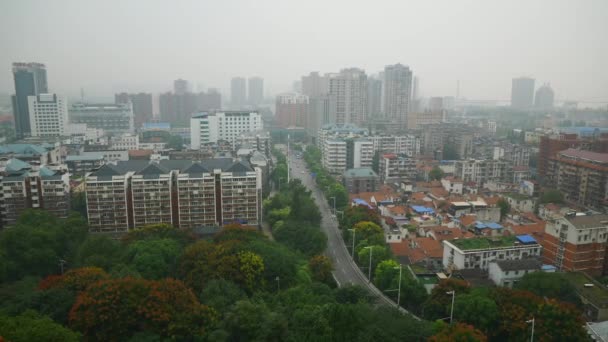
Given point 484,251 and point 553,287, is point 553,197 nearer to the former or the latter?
point 484,251

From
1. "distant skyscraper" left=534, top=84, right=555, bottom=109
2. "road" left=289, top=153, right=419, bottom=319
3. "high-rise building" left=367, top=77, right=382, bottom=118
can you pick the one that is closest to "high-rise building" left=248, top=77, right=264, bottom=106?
"high-rise building" left=367, top=77, right=382, bottom=118

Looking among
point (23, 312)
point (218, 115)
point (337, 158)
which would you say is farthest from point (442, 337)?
point (218, 115)

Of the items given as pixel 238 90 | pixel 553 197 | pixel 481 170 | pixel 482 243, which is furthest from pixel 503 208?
pixel 238 90

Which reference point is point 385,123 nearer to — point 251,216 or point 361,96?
point 361,96

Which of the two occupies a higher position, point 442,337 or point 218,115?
point 218,115

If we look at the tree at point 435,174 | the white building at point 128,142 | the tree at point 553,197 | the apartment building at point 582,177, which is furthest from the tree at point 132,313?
the white building at point 128,142

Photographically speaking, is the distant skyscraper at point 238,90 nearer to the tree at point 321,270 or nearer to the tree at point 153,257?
the tree at point 153,257

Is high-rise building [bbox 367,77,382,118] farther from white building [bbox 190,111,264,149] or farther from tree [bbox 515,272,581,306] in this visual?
tree [bbox 515,272,581,306]
